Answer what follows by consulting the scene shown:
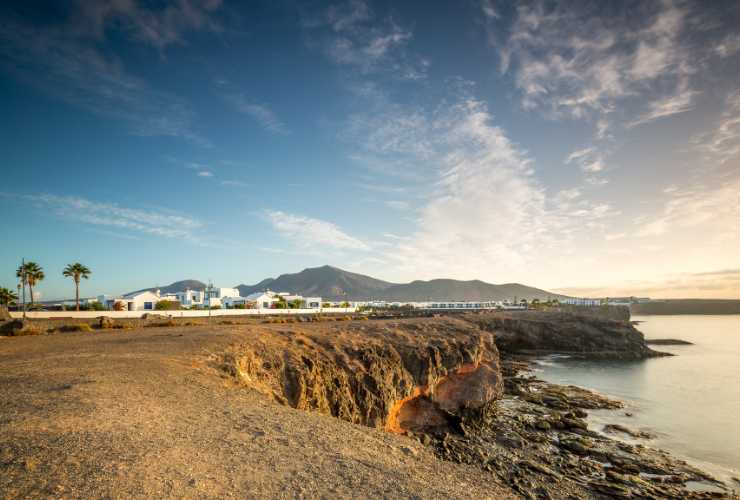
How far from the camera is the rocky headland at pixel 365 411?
22.5 ft

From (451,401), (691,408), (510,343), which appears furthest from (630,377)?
(451,401)

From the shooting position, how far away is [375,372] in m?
20.1

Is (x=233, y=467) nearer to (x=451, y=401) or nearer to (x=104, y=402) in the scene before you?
(x=104, y=402)

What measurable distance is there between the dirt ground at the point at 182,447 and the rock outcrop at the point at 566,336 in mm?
59821

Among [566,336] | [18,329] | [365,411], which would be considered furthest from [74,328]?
[566,336]

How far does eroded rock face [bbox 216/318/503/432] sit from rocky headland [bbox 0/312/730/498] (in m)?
0.08

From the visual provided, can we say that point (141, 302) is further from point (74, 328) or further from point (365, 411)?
point (365, 411)

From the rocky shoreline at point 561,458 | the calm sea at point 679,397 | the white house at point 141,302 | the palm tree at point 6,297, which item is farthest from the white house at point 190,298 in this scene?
the rocky shoreline at point 561,458

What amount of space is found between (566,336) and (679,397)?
3260cm

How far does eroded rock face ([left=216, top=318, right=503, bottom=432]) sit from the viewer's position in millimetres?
15773

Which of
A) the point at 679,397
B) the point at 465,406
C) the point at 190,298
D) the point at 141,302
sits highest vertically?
the point at 141,302

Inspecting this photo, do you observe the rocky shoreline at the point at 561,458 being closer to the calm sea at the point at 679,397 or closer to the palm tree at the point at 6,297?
the calm sea at the point at 679,397

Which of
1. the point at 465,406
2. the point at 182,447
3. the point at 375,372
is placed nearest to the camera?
the point at 182,447

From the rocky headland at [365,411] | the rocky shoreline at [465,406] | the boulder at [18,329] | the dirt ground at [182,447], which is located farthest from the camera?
the boulder at [18,329]
